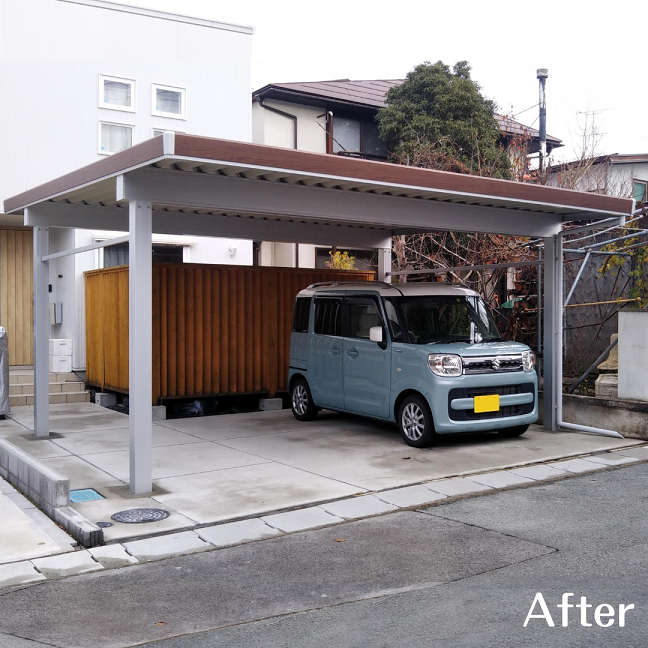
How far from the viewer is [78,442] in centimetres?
917

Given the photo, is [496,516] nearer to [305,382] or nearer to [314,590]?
[314,590]

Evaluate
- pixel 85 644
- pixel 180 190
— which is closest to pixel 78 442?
pixel 180 190

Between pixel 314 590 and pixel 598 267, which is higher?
pixel 598 267

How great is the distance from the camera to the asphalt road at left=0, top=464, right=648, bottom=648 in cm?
384

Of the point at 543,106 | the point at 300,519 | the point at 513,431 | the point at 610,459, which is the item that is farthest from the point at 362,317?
the point at 543,106

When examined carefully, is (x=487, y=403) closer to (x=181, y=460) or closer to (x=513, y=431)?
(x=513, y=431)

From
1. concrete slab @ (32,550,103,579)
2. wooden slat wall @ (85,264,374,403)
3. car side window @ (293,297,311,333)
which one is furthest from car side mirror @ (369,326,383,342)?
concrete slab @ (32,550,103,579)

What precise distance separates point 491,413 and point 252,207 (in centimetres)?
363

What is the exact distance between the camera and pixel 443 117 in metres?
20.1

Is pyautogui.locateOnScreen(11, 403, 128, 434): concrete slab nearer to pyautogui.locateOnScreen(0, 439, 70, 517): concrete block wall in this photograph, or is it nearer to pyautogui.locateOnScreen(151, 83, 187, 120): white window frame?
pyautogui.locateOnScreen(0, 439, 70, 517): concrete block wall

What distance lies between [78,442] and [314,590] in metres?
5.48

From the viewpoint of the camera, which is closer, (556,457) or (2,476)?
(2,476)

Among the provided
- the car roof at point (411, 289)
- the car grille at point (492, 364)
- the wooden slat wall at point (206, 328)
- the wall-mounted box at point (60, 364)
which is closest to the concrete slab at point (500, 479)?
the car grille at point (492, 364)

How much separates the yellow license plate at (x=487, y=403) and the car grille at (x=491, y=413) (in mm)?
46
